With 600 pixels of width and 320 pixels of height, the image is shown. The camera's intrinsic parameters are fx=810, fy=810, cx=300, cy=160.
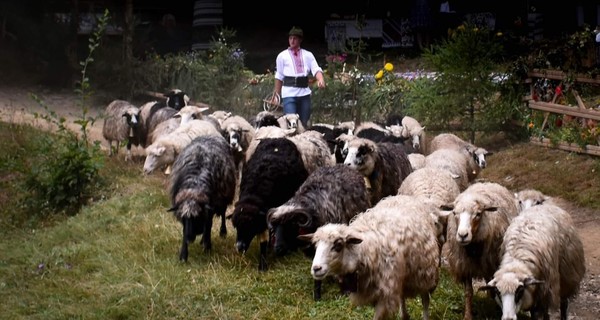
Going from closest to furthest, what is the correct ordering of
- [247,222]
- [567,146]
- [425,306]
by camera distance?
[425,306]
[247,222]
[567,146]

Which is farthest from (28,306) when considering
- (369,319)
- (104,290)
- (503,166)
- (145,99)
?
(145,99)

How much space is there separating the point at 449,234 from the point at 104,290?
297cm

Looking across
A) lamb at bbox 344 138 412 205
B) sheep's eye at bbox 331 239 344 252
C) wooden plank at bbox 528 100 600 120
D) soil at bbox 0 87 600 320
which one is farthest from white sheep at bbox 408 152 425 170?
sheep's eye at bbox 331 239 344 252

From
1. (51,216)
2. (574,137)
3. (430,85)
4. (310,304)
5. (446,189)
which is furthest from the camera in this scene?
(430,85)

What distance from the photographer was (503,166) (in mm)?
11477

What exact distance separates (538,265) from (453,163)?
374 centimetres

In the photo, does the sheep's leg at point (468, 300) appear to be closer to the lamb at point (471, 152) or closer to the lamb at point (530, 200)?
the lamb at point (530, 200)

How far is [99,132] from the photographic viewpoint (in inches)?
569

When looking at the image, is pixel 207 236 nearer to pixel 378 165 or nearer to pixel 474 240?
pixel 378 165

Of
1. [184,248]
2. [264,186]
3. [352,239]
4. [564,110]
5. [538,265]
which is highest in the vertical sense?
[564,110]

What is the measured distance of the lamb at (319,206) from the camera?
264 inches

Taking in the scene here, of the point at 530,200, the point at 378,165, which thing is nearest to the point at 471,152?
the point at 378,165

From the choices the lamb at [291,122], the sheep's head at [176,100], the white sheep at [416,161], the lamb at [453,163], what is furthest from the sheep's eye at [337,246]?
the sheep's head at [176,100]

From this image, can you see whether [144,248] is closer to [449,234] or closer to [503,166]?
[449,234]
